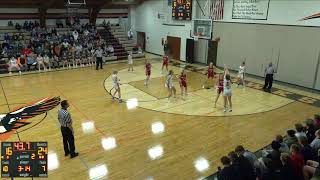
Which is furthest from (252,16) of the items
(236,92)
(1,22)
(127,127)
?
(1,22)

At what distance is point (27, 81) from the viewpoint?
1579cm

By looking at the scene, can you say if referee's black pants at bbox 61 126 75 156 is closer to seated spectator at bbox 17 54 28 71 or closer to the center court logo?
the center court logo

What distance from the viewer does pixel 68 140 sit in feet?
25.0

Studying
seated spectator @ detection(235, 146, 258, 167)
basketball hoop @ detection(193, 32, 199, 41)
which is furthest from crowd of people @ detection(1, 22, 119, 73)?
seated spectator @ detection(235, 146, 258, 167)

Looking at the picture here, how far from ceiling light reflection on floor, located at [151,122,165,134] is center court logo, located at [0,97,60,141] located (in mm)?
4548

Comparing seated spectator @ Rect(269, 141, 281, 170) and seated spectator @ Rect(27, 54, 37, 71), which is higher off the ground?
seated spectator @ Rect(27, 54, 37, 71)

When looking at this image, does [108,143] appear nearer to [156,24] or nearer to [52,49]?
[52,49]

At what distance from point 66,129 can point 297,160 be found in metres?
5.54

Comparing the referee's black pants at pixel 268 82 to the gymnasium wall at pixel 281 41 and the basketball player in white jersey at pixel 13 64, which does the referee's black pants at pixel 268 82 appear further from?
the basketball player in white jersey at pixel 13 64

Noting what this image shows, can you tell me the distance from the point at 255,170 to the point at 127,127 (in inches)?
199

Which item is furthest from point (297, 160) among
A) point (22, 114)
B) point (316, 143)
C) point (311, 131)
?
point (22, 114)

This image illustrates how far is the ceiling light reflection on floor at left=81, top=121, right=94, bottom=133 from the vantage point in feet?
31.3
